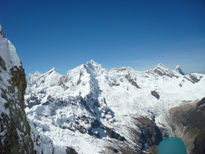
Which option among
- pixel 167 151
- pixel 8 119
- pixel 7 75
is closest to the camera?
Answer: pixel 8 119

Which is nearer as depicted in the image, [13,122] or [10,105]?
[13,122]

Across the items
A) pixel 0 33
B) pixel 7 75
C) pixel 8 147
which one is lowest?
pixel 8 147

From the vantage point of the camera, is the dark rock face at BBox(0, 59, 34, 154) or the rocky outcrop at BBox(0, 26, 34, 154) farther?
the rocky outcrop at BBox(0, 26, 34, 154)

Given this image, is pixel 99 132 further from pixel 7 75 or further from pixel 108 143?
pixel 7 75

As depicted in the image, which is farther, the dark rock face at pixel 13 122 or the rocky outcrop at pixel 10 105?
the rocky outcrop at pixel 10 105

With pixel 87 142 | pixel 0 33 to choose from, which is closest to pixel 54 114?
pixel 87 142

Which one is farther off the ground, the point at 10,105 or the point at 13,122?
the point at 10,105

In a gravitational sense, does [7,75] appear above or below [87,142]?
below

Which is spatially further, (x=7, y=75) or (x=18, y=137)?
(x=7, y=75)
